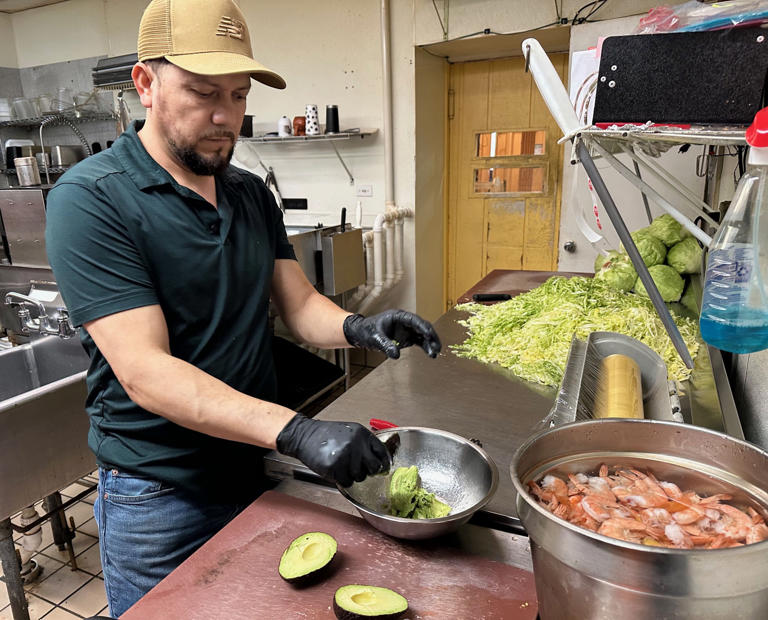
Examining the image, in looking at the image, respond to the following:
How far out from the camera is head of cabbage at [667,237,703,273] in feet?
8.60

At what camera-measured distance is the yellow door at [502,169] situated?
15.6ft

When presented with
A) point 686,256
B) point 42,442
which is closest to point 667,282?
point 686,256

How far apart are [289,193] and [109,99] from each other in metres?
2.52

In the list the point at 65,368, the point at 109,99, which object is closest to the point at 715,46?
the point at 65,368

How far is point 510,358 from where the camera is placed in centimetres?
225

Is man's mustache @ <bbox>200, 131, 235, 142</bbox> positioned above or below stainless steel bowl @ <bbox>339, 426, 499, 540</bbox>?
above

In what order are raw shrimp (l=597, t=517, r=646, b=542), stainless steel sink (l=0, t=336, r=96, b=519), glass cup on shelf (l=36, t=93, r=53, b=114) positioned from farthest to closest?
glass cup on shelf (l=36, t=93, r=53, b=114)
stainless steel sink (l=0, t=336, r=96, b=519)
raw shrimp (l=597, t=517, r=646, b=542)

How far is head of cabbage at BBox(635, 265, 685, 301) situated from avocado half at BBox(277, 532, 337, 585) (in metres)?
2.13

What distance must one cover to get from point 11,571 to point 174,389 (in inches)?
62.5

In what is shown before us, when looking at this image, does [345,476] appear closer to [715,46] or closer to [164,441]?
[164,441]

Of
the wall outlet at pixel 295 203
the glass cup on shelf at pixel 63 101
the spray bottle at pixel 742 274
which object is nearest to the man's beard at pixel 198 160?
the spray bottle at pixel 742 274

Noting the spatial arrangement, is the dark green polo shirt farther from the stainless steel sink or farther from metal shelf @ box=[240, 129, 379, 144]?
metal shelf @ box=[240, 129, 379, 144]

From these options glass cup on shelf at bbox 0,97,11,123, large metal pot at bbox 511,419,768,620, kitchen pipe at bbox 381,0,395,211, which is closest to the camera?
large metal pot at bbox 511,419,768,620

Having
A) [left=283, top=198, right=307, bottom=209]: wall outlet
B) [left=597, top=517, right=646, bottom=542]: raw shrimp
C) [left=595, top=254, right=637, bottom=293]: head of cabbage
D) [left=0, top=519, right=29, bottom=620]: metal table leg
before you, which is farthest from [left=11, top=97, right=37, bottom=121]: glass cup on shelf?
[left=597, top=517, right=646, bottom=542]: raw shrimp
